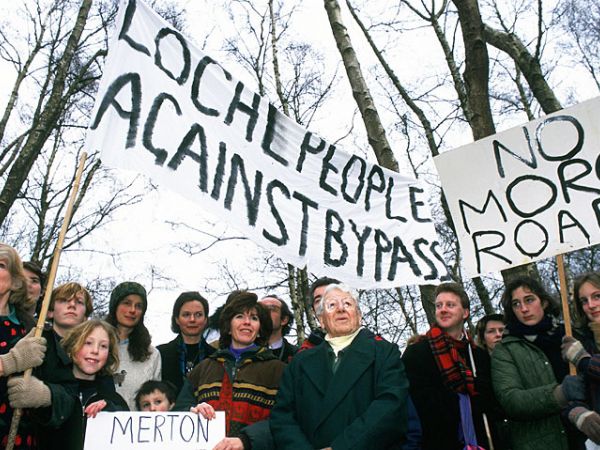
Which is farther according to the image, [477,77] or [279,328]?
[477,77]

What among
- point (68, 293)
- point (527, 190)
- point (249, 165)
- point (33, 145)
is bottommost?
point (68, 293)

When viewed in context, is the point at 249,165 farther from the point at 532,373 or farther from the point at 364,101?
the point at 364,101

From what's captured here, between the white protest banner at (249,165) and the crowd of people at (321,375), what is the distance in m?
0.41

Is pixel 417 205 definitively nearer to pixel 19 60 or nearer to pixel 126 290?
pixel 126 290

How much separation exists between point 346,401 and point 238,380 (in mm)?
672

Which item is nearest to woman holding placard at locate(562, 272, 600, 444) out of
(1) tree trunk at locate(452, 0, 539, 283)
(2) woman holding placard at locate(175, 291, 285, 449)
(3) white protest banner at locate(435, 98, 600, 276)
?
(3) white protest banner at locate(435, 98, 600, 276)

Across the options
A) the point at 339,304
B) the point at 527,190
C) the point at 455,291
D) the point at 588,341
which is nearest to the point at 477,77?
the point at 527,190

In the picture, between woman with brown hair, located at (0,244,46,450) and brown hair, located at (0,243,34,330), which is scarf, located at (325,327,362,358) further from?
brown hair, located at (0,243,34,330)

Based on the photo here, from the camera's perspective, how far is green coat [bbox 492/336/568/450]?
131 inches

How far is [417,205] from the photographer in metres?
4.65

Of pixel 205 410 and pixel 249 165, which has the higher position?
pixel 249 165

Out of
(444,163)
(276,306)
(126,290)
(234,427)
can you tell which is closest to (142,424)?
(234,427)

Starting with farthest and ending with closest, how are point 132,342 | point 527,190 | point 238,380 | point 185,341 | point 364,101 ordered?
point 364,101
point 185,341
point 132,342
point 527,190
point 238,380

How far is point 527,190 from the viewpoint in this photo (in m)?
3.88
